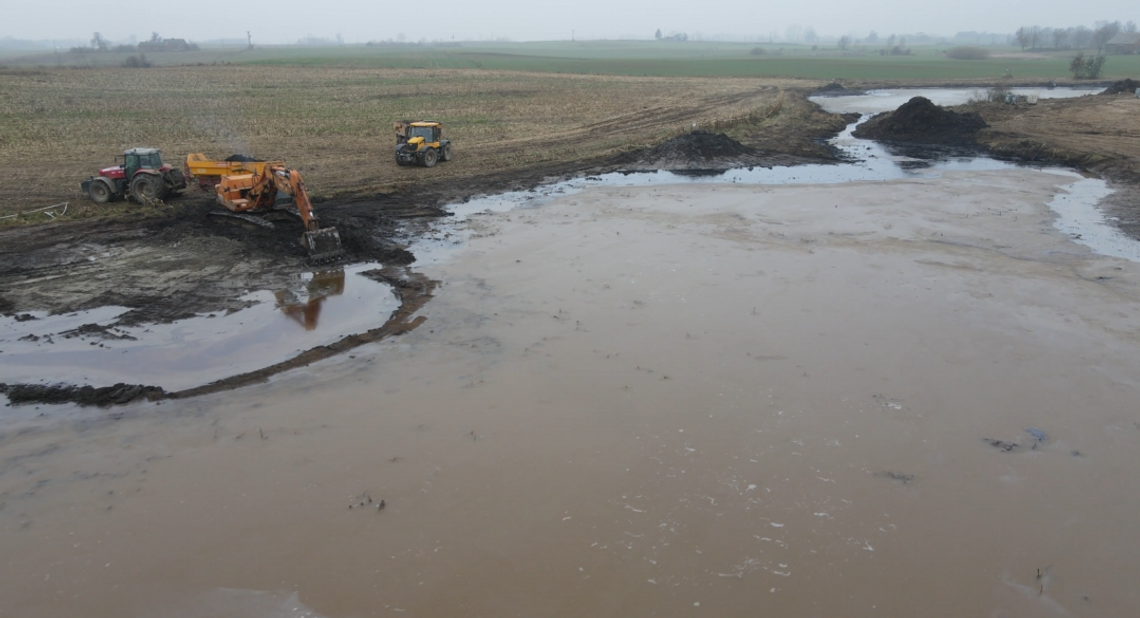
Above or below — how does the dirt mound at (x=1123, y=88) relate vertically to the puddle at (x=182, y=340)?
above

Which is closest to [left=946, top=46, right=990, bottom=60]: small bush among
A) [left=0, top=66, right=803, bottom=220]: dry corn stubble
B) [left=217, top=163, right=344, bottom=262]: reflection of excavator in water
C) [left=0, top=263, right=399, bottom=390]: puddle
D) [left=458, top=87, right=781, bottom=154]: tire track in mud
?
[left=0, top=66, right=803, bottom=220]: dry corn stubble

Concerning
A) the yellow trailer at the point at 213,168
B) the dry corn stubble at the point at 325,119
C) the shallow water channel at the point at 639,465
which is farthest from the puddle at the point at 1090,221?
the yellow trailer at the point at 213,168

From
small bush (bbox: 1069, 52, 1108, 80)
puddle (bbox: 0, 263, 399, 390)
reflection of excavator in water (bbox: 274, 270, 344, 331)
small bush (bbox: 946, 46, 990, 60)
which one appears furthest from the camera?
small bush (bbox: 946, 46, 990, 60)

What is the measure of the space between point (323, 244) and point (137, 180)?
23.7ft

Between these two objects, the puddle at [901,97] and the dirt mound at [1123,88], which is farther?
the dirt mound at [1123,88]

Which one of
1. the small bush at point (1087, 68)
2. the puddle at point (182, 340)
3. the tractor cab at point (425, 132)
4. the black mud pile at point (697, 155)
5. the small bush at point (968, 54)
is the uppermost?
the small bush at point (968, 54)

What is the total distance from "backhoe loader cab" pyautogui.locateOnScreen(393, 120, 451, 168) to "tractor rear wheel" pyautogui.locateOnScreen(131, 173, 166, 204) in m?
8.12

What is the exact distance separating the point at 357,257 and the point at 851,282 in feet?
33.6

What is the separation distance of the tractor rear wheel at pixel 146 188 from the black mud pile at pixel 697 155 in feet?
49.2

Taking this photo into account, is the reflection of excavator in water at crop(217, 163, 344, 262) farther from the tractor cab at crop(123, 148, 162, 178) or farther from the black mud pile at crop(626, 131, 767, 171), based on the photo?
the black mud pile at crop(626, 131, 767, 171)

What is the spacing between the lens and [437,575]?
6875mm

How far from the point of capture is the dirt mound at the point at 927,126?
3466 centimetres

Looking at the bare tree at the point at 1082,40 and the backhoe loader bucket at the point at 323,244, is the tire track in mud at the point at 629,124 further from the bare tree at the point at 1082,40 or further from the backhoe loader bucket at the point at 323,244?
the bare tree at the point at 1082,40

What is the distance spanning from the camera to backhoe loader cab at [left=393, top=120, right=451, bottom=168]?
25031 millimetres
